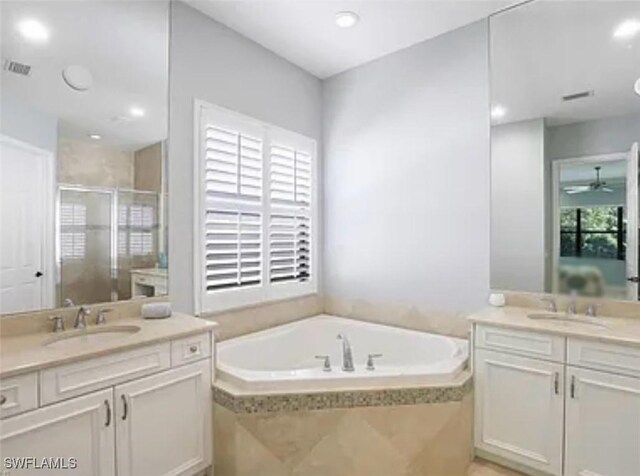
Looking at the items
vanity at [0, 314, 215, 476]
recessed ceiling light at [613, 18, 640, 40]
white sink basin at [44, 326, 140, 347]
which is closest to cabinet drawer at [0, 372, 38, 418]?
vanity at [0, 314, 215, 476]

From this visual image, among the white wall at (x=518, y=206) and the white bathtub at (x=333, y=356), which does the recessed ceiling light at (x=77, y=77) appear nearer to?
the white bathtub at (x=333, y=356)

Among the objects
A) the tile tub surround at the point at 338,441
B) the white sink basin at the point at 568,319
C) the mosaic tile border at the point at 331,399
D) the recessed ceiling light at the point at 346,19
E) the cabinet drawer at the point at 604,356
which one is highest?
the recessed ceiling light at the point at 346,19

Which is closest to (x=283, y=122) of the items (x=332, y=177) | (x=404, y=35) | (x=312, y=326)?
(x=332, y=177)

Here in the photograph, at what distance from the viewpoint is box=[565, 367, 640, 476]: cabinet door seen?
6.04ft

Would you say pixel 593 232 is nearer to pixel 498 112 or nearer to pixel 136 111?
pixel 498 112

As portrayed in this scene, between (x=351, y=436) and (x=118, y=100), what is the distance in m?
2.32

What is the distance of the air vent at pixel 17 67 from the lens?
1884mm

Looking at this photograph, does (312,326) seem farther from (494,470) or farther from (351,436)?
(494,470)

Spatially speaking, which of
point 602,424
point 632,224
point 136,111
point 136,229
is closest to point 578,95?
point 632,224

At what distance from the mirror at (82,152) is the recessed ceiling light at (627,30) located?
109 inches

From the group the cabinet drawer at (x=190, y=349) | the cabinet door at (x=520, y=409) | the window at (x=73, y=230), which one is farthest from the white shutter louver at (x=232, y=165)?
the cabinet door at (x=520, y=409)

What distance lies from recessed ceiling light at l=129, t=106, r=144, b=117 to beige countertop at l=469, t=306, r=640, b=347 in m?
2.37

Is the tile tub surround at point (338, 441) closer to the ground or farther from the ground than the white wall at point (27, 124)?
closer to the ground

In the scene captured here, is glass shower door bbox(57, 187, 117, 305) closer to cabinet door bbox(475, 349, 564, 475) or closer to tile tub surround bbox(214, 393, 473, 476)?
tile tub surround bbox(214, 393, 473, 476)
